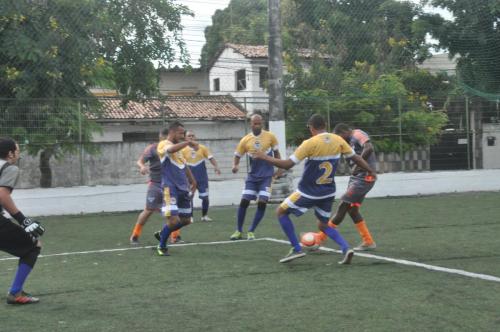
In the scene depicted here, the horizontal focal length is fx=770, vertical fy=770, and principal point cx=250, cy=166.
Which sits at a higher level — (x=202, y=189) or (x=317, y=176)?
(x=317, y=176)

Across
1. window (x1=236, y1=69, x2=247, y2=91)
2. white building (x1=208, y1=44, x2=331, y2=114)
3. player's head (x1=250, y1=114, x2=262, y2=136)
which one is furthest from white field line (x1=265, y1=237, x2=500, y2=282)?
window (x1=236, y1=69, x2=247, y2=91)

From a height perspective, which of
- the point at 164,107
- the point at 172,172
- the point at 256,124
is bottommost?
the point at 172,172

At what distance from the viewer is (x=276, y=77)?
1953 centimetres

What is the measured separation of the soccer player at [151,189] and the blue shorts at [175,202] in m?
1.24

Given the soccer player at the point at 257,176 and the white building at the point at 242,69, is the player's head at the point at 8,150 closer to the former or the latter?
the soccer player at the point at 257,176

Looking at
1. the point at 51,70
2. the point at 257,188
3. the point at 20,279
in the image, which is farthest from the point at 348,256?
the point at 51,70

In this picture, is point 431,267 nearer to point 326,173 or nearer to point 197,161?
point 326,173

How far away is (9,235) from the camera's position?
7180 millimetres

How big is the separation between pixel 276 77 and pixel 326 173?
1053cm

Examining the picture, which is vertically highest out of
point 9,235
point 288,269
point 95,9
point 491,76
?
point 95,9

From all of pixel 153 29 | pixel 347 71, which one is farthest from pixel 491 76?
pixel 153 29

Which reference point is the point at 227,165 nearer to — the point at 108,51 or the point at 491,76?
the point at 108,51

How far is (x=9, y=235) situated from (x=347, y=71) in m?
17.8

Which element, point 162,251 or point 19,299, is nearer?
point 19,299
